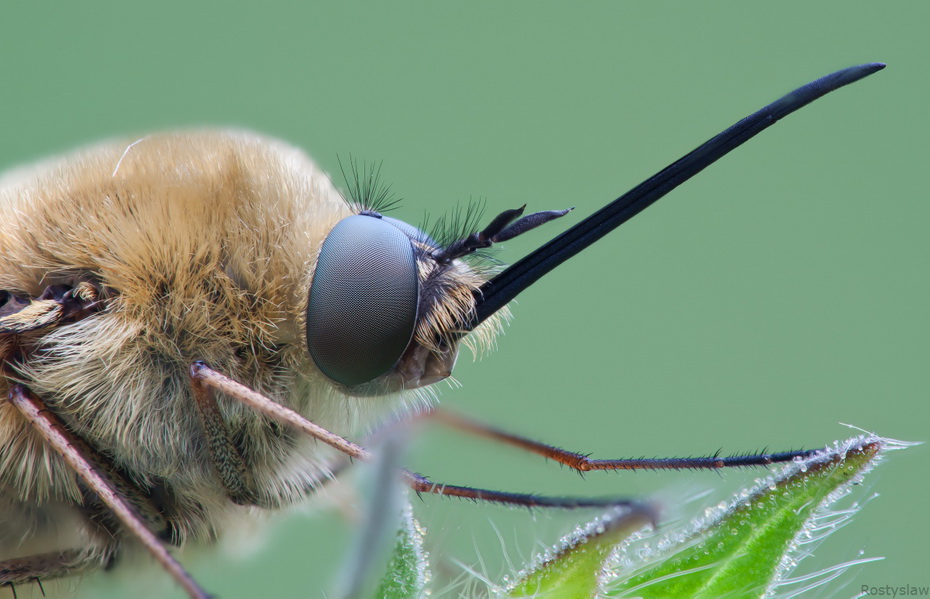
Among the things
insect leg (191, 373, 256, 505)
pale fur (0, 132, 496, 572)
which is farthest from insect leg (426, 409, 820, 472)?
insect leg (191, 373, 256, 505)

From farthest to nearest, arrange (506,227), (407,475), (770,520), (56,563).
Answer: (56,563)
(506,227)
(407,475)
(770,520)

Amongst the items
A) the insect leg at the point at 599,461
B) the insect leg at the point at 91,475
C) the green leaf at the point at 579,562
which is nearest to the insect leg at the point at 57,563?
the insect leg at the point at 91,475

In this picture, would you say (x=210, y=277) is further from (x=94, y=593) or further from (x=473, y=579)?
(x=94, y=593)

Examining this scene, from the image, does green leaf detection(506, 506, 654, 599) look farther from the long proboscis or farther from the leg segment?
the leg segment

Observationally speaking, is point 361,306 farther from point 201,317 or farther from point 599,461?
point 599,461

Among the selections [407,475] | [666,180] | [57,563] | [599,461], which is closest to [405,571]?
[407,475]

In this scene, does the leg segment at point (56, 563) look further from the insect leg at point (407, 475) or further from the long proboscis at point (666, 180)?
the long proboscis at point (666, 180)
